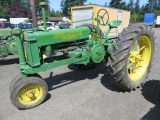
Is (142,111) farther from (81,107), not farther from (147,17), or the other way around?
(147,17)

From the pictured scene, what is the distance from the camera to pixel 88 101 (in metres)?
3.27

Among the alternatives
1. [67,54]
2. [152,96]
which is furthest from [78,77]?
[152,96]

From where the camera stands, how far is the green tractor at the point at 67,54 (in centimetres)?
300

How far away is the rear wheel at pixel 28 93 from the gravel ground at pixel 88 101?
0.12 m

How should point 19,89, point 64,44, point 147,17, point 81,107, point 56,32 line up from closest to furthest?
point 19,89, point 81,107, point 56,32, point 64,44, point 147,17

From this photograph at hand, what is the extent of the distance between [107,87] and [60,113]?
4.56 ft

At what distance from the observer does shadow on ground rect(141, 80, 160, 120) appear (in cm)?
279

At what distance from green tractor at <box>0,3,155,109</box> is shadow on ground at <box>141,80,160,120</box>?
0.22 m

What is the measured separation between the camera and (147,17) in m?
36.4

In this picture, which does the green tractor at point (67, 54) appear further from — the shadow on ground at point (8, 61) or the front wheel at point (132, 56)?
the shadow on ground at point (8, 61)

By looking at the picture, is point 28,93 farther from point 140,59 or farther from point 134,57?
point 140,59

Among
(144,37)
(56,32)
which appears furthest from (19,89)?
(144,37)

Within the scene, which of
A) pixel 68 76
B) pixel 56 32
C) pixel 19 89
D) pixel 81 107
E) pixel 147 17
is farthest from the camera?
pixel 147 17

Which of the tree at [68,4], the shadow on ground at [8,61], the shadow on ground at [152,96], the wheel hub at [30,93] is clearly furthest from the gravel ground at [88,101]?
the tree at [68,4]
